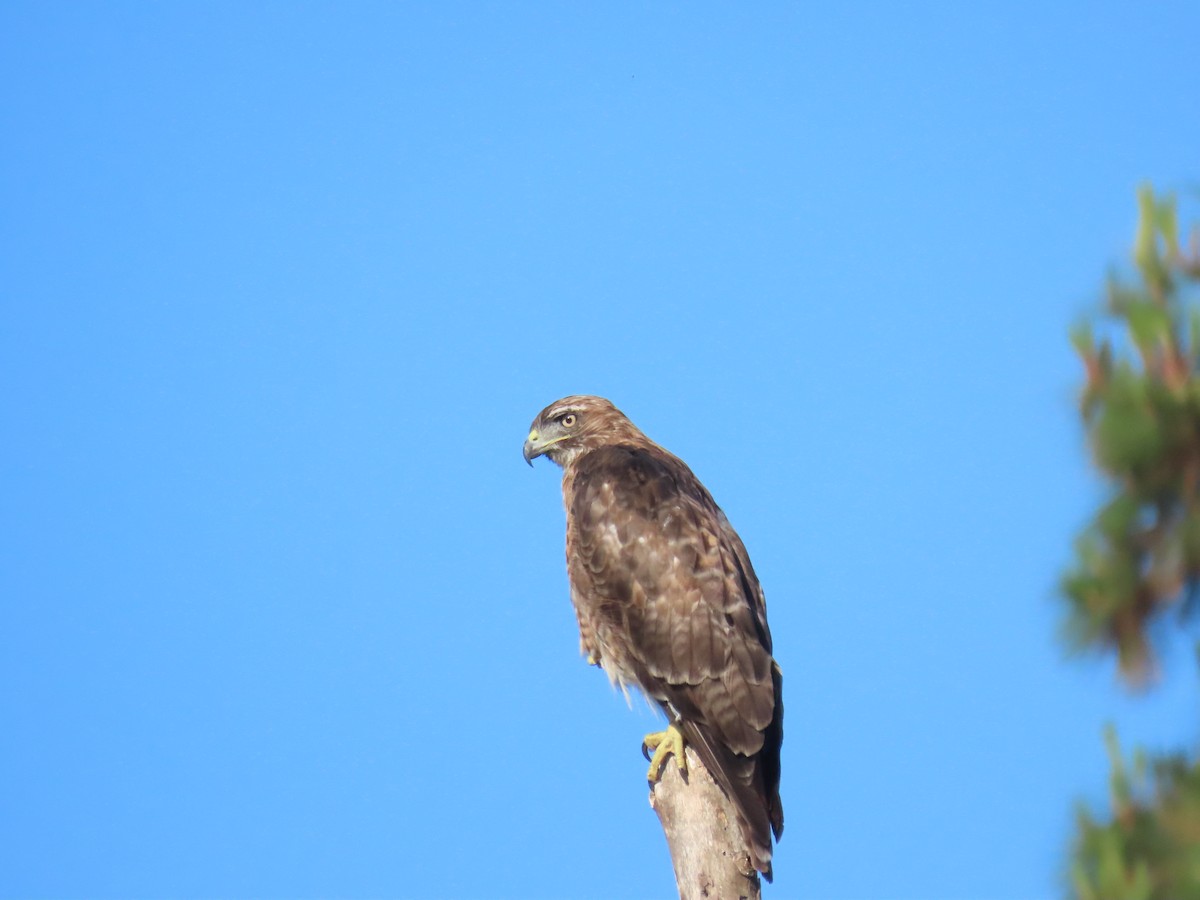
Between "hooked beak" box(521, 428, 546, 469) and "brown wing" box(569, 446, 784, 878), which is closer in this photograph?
"brown wing" box(569, 446, 784, 878)

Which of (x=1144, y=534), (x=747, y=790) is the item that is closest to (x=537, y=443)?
(x=747, y=790)

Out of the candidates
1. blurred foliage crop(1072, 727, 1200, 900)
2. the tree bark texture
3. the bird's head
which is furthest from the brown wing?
blurred foliage crop(1072, 727, 1200, 900)

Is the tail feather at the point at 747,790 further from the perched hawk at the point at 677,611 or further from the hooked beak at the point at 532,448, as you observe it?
the hooked beak at the point at 532,448

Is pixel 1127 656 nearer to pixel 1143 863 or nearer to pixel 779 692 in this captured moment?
pixel 1143 863

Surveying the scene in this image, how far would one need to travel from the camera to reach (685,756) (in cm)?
727

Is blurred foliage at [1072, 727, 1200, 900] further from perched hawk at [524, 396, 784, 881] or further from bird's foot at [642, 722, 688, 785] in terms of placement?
bird's foot at [642, 722, 688, 785]

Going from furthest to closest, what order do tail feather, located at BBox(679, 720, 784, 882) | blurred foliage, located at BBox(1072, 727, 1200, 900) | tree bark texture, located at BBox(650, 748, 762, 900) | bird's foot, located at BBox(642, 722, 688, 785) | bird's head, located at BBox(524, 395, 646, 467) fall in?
1. bird's head, located at BBox(524, 395, 646, 467)
2. bird's foot, located at BBox(642, 722, 688, 785)
3. tail feather, located at BBox(679, 720, 784, 882)
4. tree bark texture, located at BBox(650, 748, 762, 900)
5. blurred foliage, located at BBox(1072, 727, 1200, 900)

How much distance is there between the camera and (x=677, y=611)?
7805mm

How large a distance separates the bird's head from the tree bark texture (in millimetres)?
3086

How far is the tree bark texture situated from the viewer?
603 cm

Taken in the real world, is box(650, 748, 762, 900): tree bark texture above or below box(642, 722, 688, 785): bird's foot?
below

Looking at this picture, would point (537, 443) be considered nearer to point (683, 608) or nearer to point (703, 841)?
point (683, 608)

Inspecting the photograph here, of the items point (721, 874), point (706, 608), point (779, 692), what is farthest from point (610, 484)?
point (721, 874)

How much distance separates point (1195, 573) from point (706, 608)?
17.3 ft
